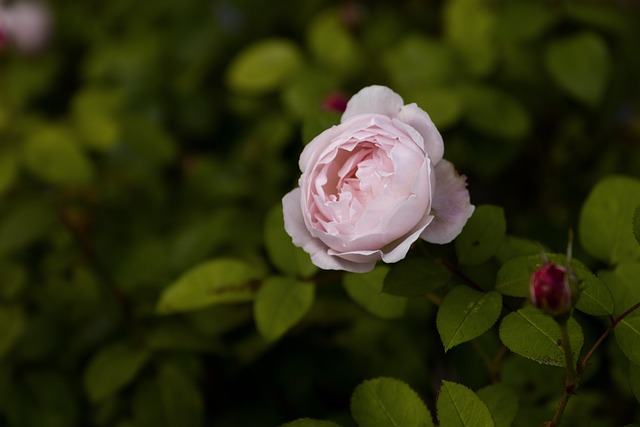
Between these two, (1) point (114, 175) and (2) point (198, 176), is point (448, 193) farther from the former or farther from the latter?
(1) point (114, 175)

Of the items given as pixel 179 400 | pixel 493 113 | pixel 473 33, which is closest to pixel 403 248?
pixel 179 400

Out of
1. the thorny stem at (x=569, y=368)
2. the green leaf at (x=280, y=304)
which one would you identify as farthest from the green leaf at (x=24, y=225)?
the thorny stem at (x=569, y=368)

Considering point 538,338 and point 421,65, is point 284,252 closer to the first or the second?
point 538,338


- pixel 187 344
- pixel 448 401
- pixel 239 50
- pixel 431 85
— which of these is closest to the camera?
pixel 448 401

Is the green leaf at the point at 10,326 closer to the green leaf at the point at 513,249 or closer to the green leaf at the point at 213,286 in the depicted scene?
the green leaf at the point at 213,286

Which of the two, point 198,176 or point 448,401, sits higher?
point 448,401

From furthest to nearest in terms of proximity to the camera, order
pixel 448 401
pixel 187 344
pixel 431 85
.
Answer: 1. pixel 431 85
2. pixel 187 344
3. pixel 448 401

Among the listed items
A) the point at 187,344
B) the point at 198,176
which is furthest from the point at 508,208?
the point at 187,344
